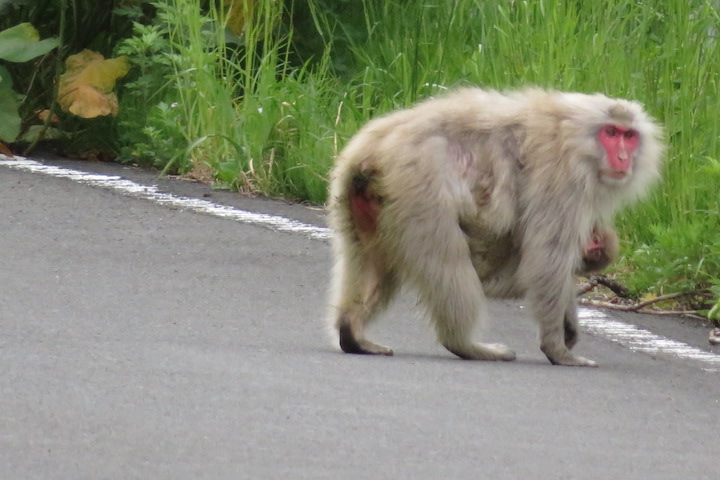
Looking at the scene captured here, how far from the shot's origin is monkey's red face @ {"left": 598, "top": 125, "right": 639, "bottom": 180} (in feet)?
19.9

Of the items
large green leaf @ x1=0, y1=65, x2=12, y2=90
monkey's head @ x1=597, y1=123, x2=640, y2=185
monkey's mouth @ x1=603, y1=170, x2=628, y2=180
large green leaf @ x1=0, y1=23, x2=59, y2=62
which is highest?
monkey's head @ x1=597, y1=123, x2=640, y2=185

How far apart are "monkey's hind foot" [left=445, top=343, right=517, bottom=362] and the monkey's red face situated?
30.1 inches

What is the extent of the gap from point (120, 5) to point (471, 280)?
5.78 m

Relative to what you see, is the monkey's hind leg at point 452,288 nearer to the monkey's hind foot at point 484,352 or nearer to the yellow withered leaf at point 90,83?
the monkey's hind foot at point 484,352

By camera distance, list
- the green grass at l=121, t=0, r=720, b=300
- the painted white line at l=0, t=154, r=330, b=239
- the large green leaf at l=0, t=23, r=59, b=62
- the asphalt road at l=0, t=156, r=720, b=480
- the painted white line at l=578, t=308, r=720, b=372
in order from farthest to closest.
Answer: the large green leaf at l=0, t=23, r=59, b=62, the painted white line at l=0, t=154, r=330, b=239, the green grass at l=121, t=0, r=720, b=300, the painted white line at l=578, t=308, r=720, b=372, the asphalt road at l=0, t=156, r=720, b=480

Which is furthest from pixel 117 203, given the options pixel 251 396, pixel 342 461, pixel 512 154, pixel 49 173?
pixel 342 461

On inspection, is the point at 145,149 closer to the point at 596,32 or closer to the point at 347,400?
the point at 596,32

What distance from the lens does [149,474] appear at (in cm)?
393

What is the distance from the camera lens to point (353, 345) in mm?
5918

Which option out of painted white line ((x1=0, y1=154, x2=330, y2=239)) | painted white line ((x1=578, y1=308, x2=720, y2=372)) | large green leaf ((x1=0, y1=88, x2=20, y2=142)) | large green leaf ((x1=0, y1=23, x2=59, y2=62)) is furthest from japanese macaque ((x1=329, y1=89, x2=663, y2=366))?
large green leaf ((x1=0, y1=23, x2=59, y2=62))

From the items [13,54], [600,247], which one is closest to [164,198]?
[13,54]

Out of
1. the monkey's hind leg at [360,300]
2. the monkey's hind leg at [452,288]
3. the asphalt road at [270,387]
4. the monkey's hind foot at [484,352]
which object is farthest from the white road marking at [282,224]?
the monkey's hind leg at [360,300]

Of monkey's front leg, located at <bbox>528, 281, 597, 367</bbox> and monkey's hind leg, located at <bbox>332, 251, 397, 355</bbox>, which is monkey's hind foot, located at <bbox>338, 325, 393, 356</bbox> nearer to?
monkey's hind leg, located at <bbox>332, 251, 397, 355</bbox>

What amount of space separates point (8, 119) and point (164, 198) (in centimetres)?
159
